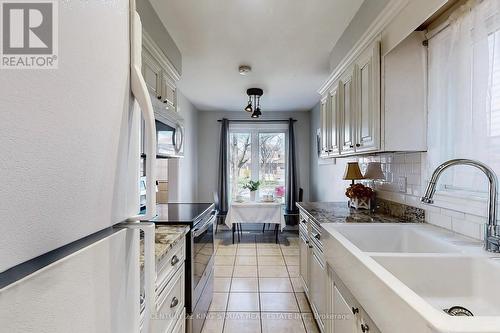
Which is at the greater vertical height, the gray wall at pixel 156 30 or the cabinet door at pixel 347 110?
the gray wall at pixel 156 30

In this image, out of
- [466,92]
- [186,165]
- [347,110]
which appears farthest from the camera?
[186,165]

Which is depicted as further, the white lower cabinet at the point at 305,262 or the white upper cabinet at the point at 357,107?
the white lower cabinet at the point at 305,262

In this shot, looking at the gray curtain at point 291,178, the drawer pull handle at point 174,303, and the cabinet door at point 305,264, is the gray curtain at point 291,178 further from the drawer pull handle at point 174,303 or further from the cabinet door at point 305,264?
the drawer pull handle at point 174,303

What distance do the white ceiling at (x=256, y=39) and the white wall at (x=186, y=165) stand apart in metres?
0.66

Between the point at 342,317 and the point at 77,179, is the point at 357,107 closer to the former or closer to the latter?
the point at 342,317

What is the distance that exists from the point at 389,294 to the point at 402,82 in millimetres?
1427

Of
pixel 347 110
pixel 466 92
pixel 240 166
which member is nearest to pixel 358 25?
pixel 347 110

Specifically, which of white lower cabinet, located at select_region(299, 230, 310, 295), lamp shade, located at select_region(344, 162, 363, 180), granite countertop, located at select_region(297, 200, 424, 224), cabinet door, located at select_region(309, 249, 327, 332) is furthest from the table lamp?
cabinet door, located at select_region(309, 249, 327, 332)

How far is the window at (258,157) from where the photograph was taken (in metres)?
6.06

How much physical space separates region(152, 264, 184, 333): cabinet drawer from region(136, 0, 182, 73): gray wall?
1735 millimetres

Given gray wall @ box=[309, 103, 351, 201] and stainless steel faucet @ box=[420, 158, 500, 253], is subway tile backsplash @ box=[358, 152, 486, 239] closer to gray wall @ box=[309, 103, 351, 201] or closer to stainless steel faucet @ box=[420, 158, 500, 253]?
stainless steel faucet @ box=[420, 158, 500, 253]

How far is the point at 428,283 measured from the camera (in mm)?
1166

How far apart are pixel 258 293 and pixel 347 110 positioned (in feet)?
6.76

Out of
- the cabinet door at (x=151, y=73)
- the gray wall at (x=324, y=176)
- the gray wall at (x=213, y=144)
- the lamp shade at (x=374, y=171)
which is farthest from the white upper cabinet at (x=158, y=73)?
the gray wall at (x=213, y=144)
